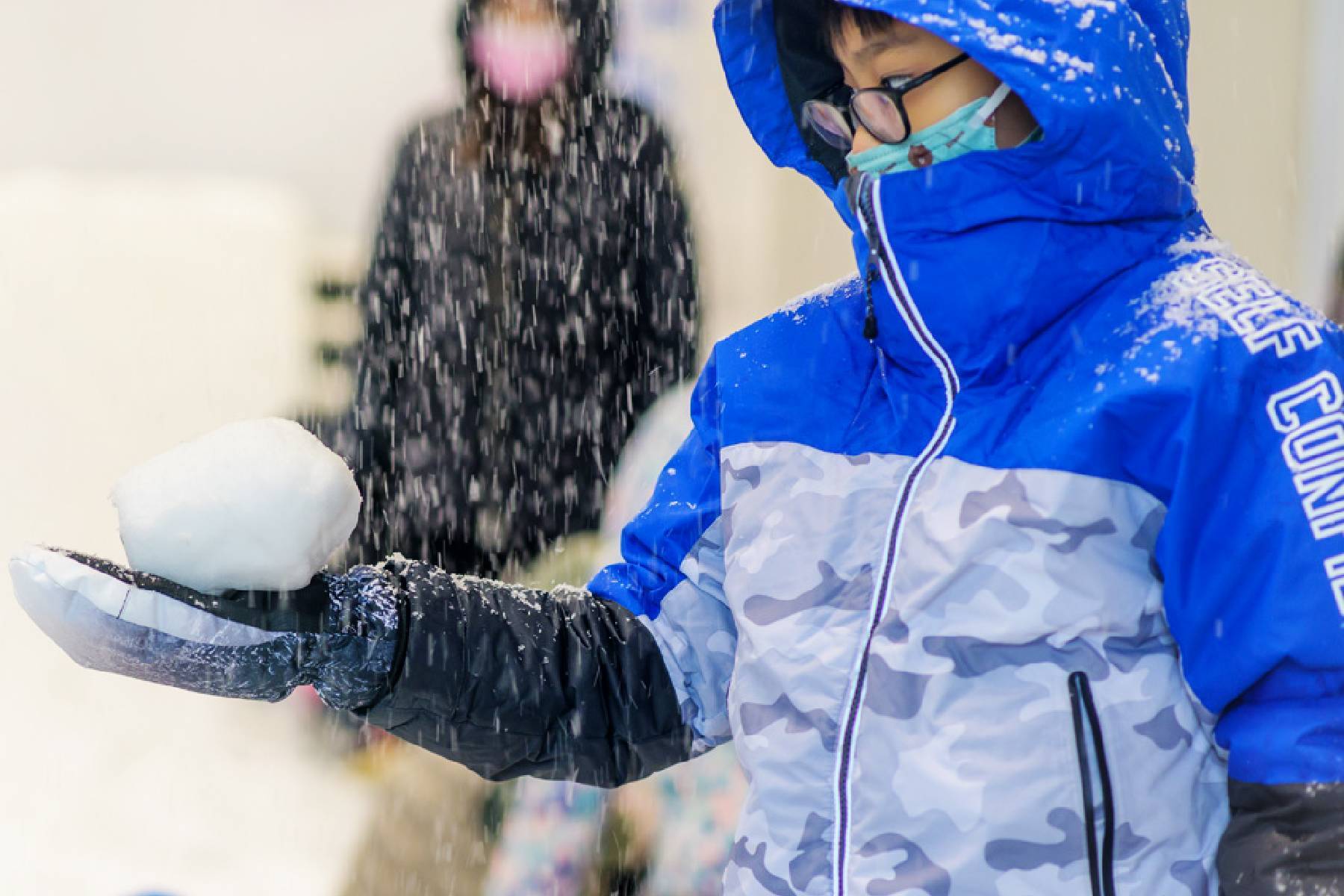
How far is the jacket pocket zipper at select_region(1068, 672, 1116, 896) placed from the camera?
3.00 feet

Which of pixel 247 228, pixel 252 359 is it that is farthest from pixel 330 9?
pixel 252 359

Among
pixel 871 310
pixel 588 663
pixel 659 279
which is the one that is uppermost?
pixel 871 310

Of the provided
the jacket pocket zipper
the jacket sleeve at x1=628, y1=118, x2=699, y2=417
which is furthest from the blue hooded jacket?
the jacket sleeve at x1=628, y1=118, x2=699, y2=417

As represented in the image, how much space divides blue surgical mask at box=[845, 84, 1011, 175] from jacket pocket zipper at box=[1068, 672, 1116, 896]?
376 mm

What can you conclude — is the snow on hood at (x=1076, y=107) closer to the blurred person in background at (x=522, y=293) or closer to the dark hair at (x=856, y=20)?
the dark hair at (x=856, y=20)

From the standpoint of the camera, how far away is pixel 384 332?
7.08 ft

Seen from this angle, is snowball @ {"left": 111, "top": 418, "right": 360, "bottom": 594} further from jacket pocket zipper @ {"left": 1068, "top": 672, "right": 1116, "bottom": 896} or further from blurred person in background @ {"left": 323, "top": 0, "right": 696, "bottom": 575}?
blurred person in background @ {"left": 323, "top": 0, "right": 696, "bottom": 575}

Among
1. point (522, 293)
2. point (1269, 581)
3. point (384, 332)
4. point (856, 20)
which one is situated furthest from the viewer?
point (384, 332)

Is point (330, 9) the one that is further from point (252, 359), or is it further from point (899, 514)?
point (899, 514)

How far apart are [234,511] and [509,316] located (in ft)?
3.37

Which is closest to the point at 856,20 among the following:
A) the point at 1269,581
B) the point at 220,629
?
the point at 1269,581

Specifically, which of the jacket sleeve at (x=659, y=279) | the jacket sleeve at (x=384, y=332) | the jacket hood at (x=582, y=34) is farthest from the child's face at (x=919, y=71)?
the jacket sleeve at (x=384, y=332)

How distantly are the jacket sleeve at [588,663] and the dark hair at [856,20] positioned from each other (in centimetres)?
30

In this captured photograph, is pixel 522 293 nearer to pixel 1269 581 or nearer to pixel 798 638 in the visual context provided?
pixel 798 638
